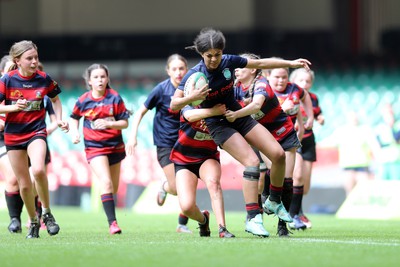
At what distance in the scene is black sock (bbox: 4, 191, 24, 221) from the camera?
12.1 metres

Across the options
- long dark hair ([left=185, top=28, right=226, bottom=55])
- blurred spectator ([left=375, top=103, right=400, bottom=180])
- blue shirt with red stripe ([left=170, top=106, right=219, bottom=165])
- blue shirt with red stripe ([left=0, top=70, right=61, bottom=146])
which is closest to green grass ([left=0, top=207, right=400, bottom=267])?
blue shirt with red stripe ([left=170, top=106, right=219, bottom=165])

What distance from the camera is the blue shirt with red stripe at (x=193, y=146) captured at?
9.82 metres

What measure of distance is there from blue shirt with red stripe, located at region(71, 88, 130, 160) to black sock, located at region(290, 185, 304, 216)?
2172 mm

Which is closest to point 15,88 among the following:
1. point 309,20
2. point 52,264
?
point 52,264

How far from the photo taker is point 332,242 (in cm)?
905

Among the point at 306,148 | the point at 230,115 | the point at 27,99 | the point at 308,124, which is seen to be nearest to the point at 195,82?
the point at 230,115

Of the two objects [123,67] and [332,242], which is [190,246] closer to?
[332,242]

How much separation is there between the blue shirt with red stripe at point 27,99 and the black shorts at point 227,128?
202cm

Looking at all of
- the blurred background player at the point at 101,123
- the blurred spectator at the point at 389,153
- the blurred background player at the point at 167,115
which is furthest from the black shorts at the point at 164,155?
the blurred spectator at the point at 389,153

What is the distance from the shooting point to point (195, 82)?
897 cm

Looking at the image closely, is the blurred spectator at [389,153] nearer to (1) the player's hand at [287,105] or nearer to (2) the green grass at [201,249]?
(2) the green grass at [201,249]

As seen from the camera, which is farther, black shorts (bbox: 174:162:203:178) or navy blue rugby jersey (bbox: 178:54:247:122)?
black shorts (bbox: 174:162:203:178)

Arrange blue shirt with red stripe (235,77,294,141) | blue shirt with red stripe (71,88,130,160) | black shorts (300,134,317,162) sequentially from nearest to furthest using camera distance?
1. blue shirt with red stripe (235,77,294,141)
2. blue shirt with red stripe (71,88,130,160)
3. black shorts (300,134,317,162)

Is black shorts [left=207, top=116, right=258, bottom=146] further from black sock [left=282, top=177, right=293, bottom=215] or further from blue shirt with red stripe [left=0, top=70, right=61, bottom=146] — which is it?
blue shirt with red stripe [left=0, top=70, right=61, bottom=146]
